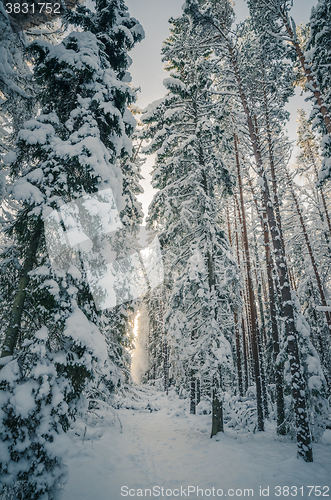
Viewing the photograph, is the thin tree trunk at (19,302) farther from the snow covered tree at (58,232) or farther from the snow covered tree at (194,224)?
the snow covered tree at (194,224)

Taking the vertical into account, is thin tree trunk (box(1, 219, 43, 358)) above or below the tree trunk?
above

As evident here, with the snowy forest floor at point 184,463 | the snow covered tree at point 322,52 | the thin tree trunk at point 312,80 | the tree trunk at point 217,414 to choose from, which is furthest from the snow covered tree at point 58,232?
the snow covered tree at point 322,52

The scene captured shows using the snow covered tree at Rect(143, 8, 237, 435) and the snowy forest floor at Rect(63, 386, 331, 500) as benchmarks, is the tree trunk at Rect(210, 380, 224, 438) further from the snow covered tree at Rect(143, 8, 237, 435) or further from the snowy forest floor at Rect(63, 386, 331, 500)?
the snowy forest floor at Rect(63, 386, 331, 500)

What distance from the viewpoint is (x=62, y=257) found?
17.5 feet

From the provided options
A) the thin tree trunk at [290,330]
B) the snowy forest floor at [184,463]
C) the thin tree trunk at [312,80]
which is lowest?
the snowy forest floor at [184,463]

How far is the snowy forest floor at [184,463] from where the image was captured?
4.93 meters

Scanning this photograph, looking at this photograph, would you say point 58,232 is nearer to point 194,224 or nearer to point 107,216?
point 107,216

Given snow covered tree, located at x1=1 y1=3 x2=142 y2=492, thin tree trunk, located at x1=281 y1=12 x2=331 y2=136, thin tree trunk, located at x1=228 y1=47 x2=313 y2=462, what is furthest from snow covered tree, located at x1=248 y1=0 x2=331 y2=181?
snow covered tree, located at x1=1 y1=3 x2=142 y2=492

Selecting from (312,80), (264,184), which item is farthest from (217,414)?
(312,80)

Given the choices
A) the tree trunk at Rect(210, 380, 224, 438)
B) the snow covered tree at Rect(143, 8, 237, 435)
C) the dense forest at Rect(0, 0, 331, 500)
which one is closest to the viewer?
the dense forest at Rect(0, 0, 331, 500)

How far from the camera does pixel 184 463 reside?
6555 mm

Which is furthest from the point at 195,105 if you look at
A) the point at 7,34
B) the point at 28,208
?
the point at 28,208

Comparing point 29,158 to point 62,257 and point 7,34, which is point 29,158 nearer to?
point 62,257

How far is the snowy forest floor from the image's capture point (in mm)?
4930
